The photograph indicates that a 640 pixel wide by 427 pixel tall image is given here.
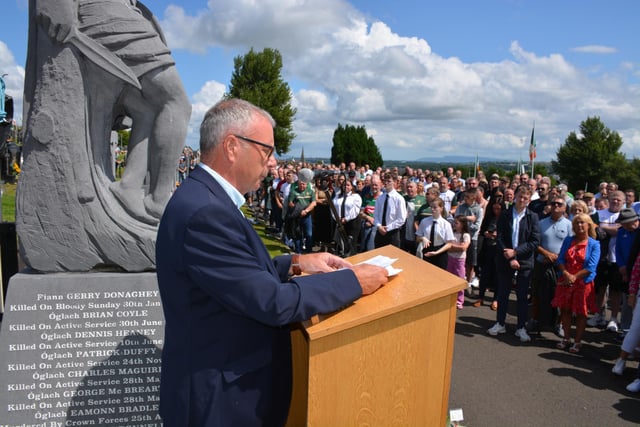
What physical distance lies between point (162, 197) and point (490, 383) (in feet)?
12.5

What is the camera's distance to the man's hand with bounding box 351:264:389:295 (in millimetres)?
1782

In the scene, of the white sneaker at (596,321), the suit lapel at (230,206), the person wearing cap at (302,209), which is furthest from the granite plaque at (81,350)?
the person wearing cap at (302,209)

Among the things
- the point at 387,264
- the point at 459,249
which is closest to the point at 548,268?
the point at 459,249

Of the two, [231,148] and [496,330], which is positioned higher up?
[231,148]

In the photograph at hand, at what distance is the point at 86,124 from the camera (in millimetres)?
2938

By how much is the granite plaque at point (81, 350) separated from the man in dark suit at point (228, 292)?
1179 mm

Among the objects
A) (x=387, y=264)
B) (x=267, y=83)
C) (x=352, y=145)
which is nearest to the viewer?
(x=387, y=264)

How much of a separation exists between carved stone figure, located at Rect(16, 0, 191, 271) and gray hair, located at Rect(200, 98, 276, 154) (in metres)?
1.44

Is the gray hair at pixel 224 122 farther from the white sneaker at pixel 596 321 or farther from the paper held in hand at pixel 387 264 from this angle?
the white sneaker at pixel 596 321

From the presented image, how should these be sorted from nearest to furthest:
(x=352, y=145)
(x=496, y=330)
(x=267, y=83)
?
(x=496, y=330) → (x=267, y=83) → (x=352, y=145)

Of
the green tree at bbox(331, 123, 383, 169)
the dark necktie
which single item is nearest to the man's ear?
the dark necktie

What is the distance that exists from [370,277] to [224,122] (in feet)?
2.68

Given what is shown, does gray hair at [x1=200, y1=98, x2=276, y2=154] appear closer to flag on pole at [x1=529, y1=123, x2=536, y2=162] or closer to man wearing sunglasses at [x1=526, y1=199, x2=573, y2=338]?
man wearing sunglasses at [x1=526, y1=199, x2=573, y2=338]

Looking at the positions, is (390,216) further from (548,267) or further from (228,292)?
(228,292)
